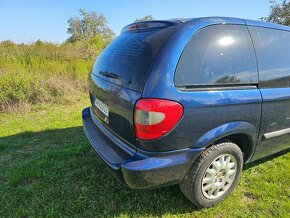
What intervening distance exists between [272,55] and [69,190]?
2663 millimetres

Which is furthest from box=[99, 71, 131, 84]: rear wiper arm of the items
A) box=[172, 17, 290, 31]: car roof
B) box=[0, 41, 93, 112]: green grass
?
box=[0, 41, 93, 112]: green grass

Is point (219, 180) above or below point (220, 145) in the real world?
below

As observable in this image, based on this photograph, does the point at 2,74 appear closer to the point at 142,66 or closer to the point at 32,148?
the point at 32,148

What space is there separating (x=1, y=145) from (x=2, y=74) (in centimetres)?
278

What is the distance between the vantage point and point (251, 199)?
2695mm

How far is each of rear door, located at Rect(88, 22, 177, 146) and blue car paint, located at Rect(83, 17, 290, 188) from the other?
2 cm

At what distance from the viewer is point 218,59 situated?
226cm

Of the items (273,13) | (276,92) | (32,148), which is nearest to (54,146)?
(32,148)

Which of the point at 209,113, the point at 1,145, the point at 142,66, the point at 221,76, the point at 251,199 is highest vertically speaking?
the point at 142,66

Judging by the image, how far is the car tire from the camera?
7.52 ft

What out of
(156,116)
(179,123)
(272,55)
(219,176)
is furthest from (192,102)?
(272,55)

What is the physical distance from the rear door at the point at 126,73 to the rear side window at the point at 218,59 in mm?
262

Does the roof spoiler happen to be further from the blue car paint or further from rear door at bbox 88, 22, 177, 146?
the blue car paint

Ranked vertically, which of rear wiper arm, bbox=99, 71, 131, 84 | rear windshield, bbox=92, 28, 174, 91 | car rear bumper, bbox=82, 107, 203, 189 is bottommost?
car rear bumper, bbox=82, 107, 203, 189
